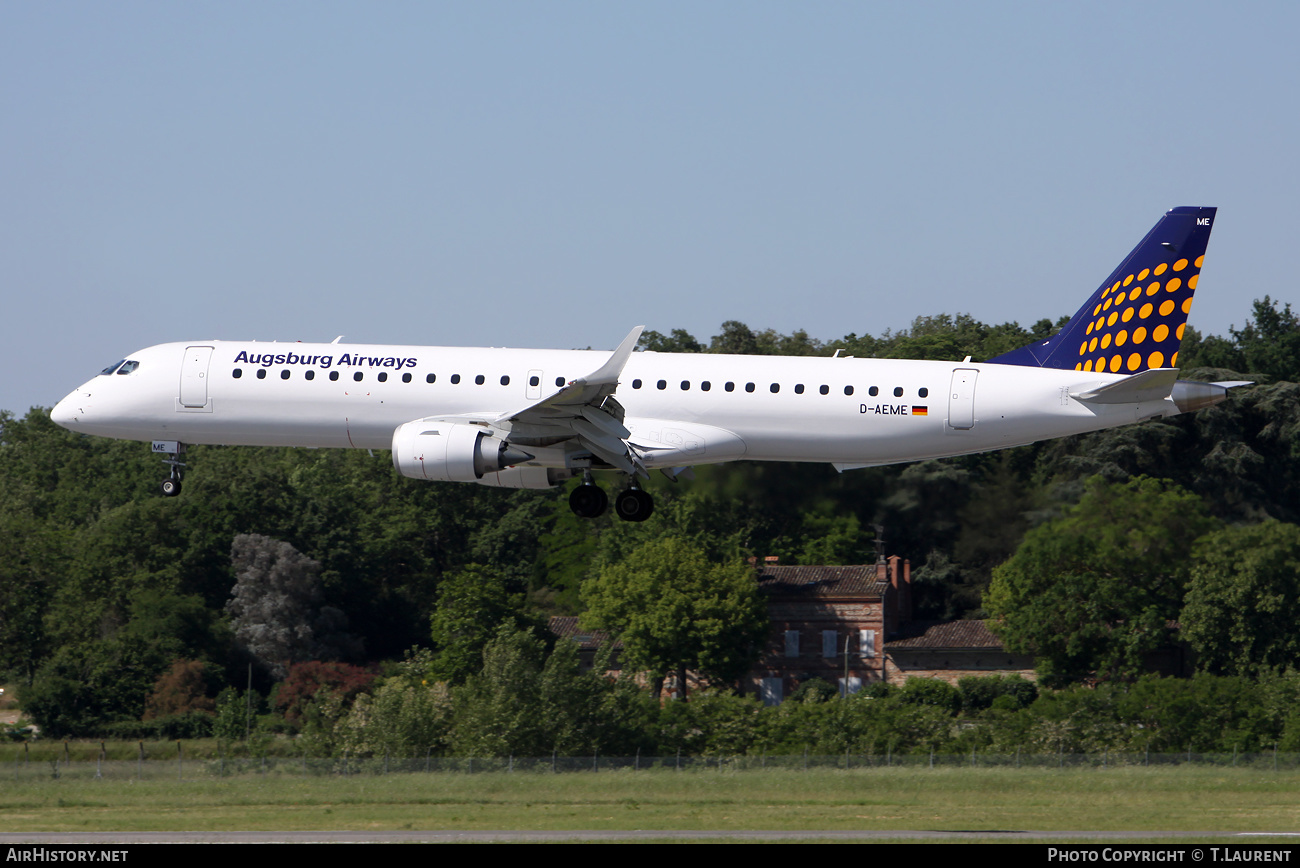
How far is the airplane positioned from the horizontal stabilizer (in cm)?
4

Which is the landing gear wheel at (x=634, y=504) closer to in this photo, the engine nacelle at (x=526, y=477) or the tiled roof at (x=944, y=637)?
the engine nacelle at (x=526, y=477)

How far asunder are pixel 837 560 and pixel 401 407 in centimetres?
3512

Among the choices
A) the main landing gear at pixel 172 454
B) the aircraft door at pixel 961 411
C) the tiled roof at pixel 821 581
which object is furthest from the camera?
the tiled roof at pixel 821 581

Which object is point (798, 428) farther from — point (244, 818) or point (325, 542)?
point (325, 542)

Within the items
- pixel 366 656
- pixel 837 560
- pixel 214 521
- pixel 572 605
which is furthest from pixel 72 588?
pixel 837 560

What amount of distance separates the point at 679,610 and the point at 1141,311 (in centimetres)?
4981

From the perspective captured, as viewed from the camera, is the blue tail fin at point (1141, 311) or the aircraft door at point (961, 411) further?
the blue tail fin at point (1141, 311)

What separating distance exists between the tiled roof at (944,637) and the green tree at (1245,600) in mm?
13447

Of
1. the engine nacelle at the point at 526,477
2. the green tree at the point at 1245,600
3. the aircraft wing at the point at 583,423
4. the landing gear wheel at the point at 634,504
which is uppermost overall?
the aircraft wing at the point at 583,423

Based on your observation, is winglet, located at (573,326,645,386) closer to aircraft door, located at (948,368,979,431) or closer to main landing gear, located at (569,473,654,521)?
main landing gear, located at (569,473,654,521)

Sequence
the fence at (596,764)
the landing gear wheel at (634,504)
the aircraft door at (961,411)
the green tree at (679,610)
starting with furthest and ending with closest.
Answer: the green tree at (679,610) → the fence at (596,764) → the landing gear wheel at (634,504) → the aircraft door at (961,411)

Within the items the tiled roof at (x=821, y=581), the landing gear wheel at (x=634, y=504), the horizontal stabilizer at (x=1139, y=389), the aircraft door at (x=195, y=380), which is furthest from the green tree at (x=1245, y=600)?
the aircraft door at (x=195, y=380)

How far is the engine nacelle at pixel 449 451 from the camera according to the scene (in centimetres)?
3506

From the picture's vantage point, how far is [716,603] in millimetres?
84500
